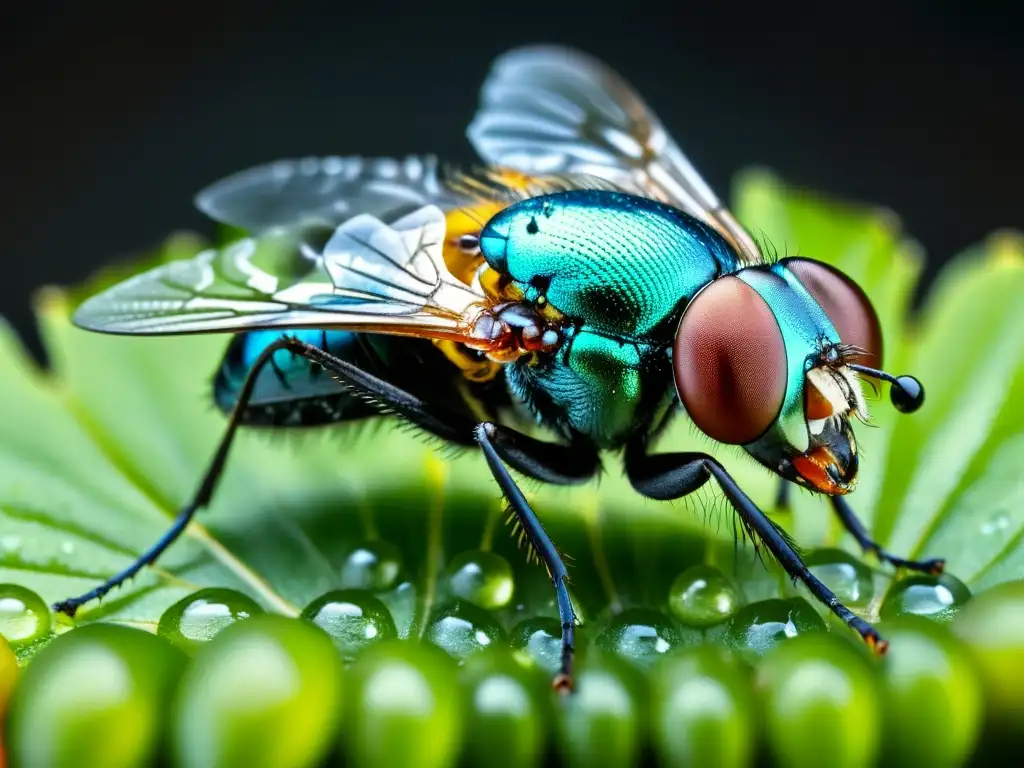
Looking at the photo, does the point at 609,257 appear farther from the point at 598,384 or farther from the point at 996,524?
the point at 996,524

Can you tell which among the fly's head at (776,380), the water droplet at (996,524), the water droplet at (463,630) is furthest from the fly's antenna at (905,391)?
the water droplet at (463,630)

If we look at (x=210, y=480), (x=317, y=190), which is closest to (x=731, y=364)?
(x=210, y=480)

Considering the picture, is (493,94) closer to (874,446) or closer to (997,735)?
(874,446)

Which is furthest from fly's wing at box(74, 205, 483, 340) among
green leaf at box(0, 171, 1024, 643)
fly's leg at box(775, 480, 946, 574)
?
fly's leg at box(775, 480, 946, 574)

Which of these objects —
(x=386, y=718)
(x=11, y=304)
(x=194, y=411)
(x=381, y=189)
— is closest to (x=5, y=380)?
(x=194, y=411)

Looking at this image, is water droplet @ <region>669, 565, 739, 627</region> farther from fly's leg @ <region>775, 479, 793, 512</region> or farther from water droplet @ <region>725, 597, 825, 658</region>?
fly's leg @ <region>775, 479, 793, 512</region>

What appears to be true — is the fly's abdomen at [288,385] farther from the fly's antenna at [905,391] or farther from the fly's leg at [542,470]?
the fly's antenna at [905,391]
